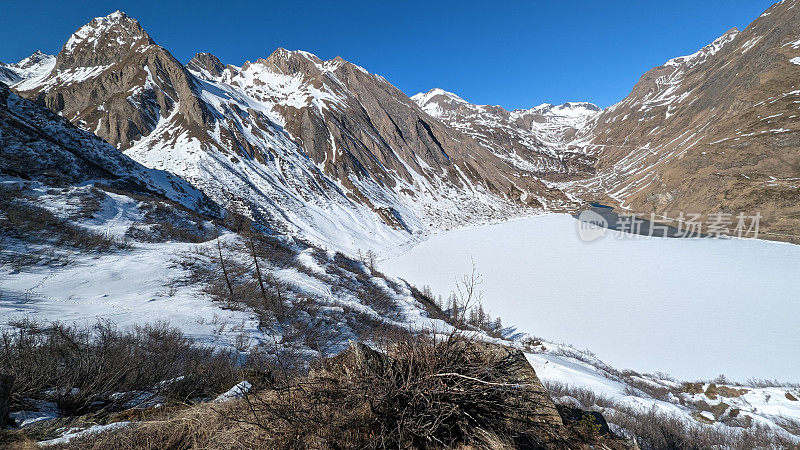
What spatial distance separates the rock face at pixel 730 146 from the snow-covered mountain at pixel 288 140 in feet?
92.6

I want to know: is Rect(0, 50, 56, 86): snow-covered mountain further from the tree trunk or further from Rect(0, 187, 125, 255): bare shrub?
the tree trunk

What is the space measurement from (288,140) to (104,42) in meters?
52.6

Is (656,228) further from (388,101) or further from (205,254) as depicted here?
(388,101)

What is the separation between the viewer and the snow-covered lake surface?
797 inches

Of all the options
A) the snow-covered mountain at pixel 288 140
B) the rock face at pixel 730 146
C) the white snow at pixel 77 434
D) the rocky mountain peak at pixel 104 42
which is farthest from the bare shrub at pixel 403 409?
the rocky mountain peak at pixel 104 42

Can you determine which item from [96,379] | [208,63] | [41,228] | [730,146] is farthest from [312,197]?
[208,63]

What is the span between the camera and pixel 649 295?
100 feet

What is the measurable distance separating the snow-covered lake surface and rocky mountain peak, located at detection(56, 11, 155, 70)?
80258 millimetres

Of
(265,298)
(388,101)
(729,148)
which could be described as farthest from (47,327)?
(388,101)

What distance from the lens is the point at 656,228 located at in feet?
180

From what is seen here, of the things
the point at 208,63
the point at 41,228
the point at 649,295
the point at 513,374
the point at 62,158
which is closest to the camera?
the point at 513,374

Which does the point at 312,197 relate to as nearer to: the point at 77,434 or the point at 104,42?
the point at 77,434

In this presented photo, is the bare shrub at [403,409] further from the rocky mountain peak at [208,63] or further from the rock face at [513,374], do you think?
the rocky mountain peak at [208,63]

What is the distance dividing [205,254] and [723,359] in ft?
115
